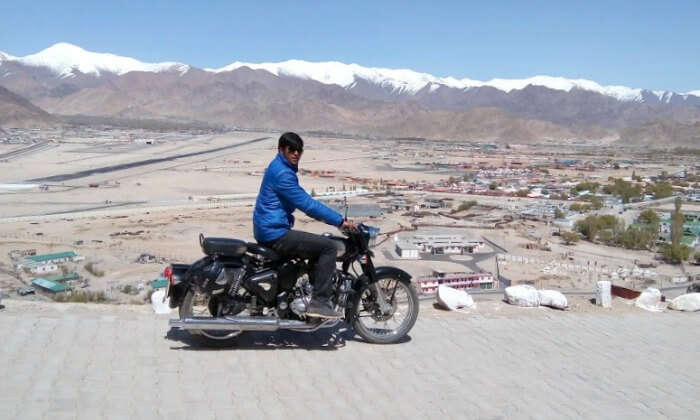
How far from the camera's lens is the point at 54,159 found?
4981cm

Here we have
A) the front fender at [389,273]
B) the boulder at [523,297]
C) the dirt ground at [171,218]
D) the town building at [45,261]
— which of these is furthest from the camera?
the dirt ground at [171,218]

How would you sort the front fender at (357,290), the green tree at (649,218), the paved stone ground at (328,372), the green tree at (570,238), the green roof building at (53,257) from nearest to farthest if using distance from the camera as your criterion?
the paved stone ground at (328,372) → the front fender at (357,290) → the green roof building at (53,257) → the green tree at (570,238) → the green tree at (649,218)

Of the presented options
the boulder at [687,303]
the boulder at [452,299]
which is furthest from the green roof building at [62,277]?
the boulder at [687,303]

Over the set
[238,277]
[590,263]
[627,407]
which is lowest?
[590,263]

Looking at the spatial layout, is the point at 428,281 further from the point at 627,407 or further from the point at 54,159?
the point at 54,159

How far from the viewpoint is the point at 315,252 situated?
11.9 feet

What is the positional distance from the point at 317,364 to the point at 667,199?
1448 inches

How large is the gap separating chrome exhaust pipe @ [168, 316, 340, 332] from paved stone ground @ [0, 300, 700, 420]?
5.1 inches

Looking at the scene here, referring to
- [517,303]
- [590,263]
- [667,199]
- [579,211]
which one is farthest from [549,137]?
[517,303]

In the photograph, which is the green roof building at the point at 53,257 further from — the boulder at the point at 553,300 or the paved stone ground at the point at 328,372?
the boulder at the point at 553,300

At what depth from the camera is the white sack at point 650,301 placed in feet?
17.6

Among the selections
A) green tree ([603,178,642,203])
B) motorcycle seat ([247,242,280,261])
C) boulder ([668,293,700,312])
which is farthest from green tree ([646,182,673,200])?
motorcycle seat ([247,242,280,261])

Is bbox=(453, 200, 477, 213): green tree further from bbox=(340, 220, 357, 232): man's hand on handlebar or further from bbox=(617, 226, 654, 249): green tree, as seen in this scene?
bbox=(340, 220, 357, 232): man's hand on handlebar

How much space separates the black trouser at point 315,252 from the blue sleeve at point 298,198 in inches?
4.9
